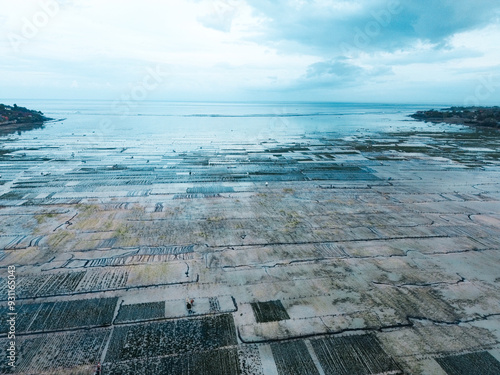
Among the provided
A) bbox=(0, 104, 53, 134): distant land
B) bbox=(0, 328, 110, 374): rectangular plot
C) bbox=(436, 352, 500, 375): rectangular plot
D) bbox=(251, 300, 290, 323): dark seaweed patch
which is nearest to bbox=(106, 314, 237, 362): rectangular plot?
bbox=(0, 328, 110, 374): rectangular plot

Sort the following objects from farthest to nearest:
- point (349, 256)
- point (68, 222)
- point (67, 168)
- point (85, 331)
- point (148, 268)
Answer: point (67, 168), point (68, 222), point (349, 256), point (148, 268), point (85, 331)

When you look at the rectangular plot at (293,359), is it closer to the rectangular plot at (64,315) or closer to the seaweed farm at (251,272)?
the seaweed farm at (251,272)

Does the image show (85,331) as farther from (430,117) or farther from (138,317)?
(430,117)

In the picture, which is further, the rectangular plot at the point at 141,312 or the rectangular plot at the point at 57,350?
the rectangular plot at the point at 141,312

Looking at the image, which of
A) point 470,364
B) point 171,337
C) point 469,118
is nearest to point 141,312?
point 171,337

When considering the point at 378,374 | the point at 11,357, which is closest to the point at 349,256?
the point at 378,374

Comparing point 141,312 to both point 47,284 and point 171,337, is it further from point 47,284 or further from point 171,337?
point 47,284

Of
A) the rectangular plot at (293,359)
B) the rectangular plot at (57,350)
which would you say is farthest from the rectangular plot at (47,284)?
the rectangular plot at (293,359)
